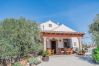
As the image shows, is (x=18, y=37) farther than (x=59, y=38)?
No

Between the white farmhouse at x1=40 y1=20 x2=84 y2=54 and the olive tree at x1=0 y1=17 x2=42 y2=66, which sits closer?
the olive tree at x1=0 y1=17 x2=42 y2=66

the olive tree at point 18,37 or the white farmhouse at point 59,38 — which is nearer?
the olive tree at point 18,37

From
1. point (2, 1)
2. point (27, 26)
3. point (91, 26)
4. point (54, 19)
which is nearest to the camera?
point (27, 26)

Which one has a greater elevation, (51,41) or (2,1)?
(2,1)

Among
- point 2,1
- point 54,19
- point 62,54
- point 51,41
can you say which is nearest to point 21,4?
point 2,1

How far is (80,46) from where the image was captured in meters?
29.2

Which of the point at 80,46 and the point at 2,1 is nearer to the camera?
the point at 2,1

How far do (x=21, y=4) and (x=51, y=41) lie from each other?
304 inches

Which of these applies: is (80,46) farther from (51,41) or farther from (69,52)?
(51,41)

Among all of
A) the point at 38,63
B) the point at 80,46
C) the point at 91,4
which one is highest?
the point at 91,4

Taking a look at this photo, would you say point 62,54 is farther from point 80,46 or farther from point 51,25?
point 51,25

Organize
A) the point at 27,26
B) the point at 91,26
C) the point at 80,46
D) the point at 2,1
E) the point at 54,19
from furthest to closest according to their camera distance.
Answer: the point at 54,19, the point at 80,46, the point at 2,1, the point at 91,26, the point at 27,26

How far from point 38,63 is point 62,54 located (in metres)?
8.92

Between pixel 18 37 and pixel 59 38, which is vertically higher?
pixel 59 38
